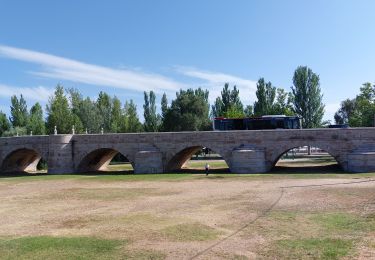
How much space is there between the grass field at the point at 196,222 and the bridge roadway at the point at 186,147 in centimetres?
700

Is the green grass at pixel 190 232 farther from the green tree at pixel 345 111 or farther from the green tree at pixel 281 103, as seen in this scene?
the green tree at pixel 345 111

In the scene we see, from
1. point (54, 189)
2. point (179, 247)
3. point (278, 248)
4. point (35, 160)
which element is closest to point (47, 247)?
point (179, 247)

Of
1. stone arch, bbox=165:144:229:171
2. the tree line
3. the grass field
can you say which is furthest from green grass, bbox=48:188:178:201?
the tree line

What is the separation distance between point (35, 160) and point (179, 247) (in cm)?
4473

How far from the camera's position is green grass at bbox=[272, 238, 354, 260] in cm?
1076

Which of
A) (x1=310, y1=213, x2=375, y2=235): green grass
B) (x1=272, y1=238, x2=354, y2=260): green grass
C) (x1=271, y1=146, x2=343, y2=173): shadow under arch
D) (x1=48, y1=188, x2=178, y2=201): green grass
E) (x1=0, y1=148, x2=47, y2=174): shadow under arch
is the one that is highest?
(x1=0, y1=148, x2=47, y2=174): shadow under arch

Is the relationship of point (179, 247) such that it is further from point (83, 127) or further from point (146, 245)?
point (83, 127)

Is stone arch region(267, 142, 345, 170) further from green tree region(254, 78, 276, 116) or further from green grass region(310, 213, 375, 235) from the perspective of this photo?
green tree region(254, 78, 276, 116)

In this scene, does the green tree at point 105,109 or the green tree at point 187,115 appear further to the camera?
the green tree at point 105,109

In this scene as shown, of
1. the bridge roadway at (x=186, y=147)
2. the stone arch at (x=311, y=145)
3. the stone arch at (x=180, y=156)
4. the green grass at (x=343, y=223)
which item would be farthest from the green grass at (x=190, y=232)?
the stone arch at (x=180, y=156)

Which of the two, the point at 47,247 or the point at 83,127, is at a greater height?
the point at 83,127

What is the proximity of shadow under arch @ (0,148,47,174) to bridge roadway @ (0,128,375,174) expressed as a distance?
220 millimetres

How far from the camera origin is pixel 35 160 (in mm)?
52625

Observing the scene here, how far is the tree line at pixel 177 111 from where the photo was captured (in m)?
62.9
